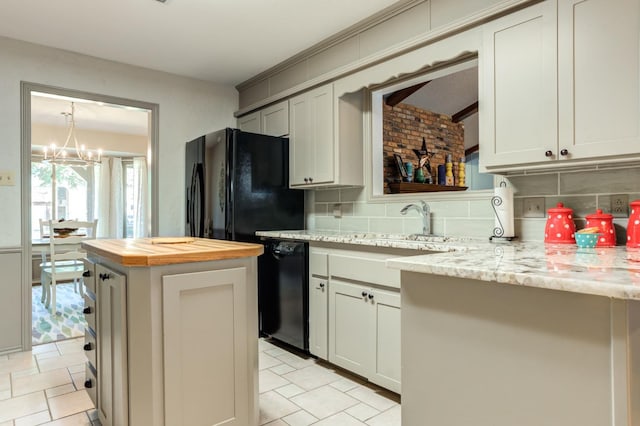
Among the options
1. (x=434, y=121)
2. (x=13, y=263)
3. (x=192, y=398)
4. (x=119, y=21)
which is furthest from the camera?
(x=434, y=121)

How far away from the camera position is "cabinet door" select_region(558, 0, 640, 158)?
1.59 metres

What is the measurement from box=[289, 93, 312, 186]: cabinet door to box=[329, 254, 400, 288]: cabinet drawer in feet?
3.24

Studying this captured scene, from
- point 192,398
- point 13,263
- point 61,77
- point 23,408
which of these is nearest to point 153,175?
point 61,77

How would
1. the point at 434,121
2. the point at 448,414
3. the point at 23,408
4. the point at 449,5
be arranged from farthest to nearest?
the point at 434,121 → the point at 449,5 → the point at 23,408 → the point at 448,414

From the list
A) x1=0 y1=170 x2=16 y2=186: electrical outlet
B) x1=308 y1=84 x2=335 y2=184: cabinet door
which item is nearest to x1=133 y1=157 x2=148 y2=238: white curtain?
x1=0 y1=170 x2=16 y2=186: electrical outlet

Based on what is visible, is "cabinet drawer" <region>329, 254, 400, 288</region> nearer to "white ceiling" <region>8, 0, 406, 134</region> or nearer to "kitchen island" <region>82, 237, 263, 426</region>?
"kitchen island" <region>82, 237, 263, 426</region>

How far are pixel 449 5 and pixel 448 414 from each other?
2207 millimetres

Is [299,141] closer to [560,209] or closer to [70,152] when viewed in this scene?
[560,209]

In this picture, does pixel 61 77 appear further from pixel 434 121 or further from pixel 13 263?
pixel 434 121

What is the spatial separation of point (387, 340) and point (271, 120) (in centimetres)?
236

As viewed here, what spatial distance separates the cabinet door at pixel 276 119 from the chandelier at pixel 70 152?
257 cm

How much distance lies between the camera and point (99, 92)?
3.46 metres

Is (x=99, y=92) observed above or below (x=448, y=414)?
above

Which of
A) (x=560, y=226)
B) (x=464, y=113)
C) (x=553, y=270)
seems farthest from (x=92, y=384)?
(x=464, y=113)
